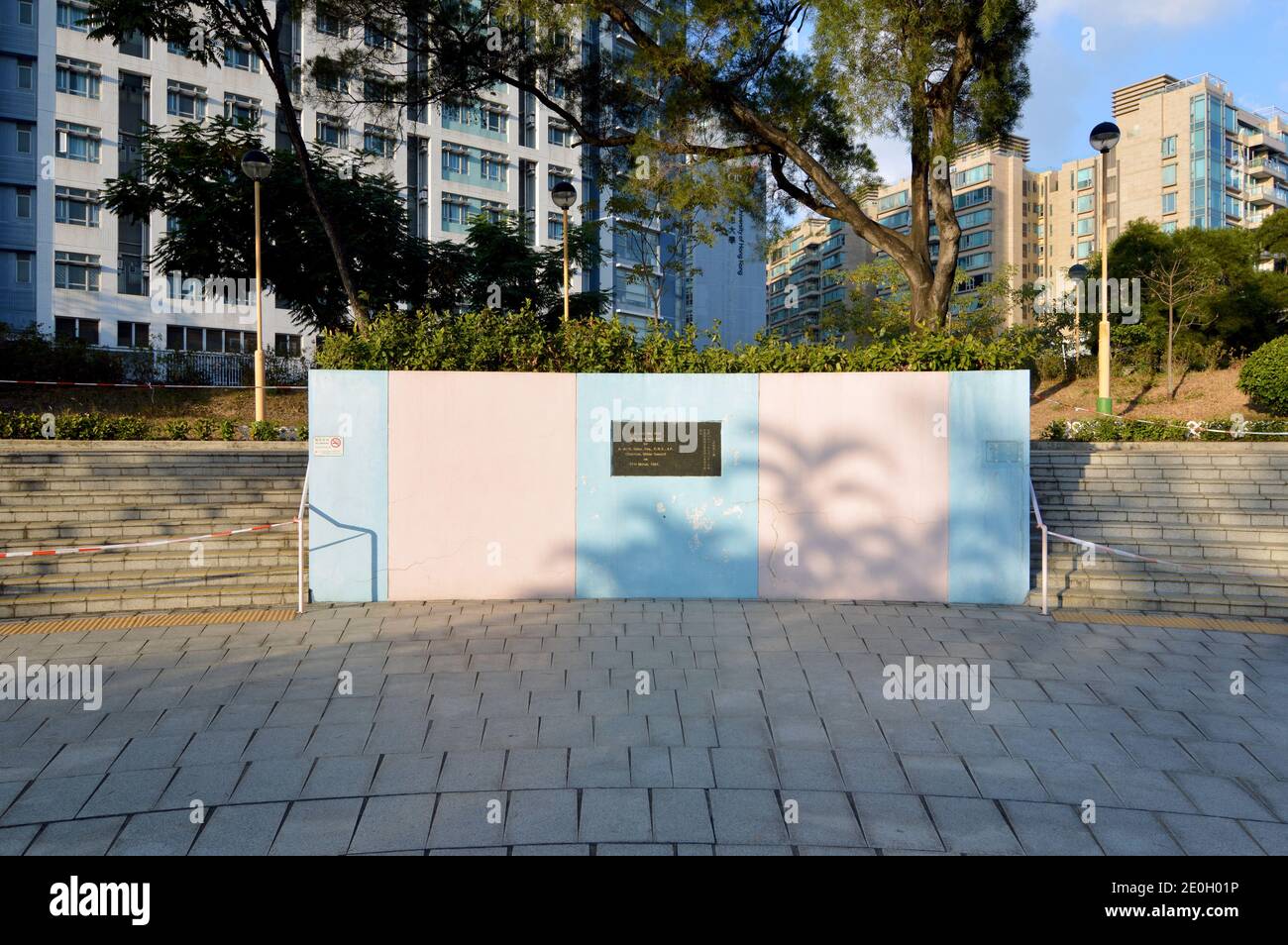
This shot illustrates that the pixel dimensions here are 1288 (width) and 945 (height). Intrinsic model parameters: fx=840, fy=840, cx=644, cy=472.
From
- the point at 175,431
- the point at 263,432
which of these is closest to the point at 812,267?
the point at 263,432

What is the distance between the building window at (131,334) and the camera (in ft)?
132

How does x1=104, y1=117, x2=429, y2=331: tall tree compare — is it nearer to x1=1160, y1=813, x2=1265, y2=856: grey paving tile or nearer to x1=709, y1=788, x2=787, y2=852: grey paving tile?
x1=709, y1=788, x2=787, y2=852: grey paving tile

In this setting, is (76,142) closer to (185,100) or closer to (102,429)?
(185,100)

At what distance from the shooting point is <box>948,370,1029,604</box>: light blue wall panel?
32.5 feet

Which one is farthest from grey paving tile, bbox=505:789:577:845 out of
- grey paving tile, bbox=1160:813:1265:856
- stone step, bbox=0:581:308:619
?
stone step, bbox=0:581:308:619

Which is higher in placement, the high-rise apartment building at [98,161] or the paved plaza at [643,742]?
the high-rise apartment building at [98,161]

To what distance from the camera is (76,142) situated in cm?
3906

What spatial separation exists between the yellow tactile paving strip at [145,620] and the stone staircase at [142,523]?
287mm

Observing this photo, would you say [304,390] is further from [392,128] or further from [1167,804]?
[1167,804]

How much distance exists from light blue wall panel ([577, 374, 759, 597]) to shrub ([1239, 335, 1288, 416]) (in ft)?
59.2

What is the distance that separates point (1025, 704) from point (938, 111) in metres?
11.3

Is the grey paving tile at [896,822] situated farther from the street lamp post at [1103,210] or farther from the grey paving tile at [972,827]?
the street lamp post at [1103,210]

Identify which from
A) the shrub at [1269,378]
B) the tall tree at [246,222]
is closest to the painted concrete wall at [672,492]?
the tall tree at [246,222]

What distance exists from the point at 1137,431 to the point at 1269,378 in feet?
24.4
